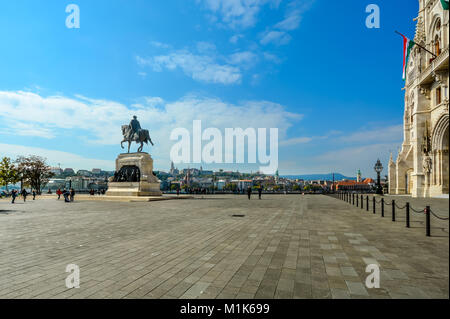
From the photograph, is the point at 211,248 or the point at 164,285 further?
the point at 211,248

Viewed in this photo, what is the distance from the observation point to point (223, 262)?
510cm

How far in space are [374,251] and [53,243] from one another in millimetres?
8349

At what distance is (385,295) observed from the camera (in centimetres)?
350

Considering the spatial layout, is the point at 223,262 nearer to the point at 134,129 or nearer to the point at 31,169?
the point at 134,129

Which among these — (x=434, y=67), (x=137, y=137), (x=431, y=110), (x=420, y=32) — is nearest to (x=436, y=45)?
(x=420, y=32)

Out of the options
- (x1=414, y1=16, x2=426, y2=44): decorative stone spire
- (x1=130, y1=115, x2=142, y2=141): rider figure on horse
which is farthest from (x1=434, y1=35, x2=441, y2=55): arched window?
(x1=130, y1=115, x2=142, y2=141): rider figure on horse

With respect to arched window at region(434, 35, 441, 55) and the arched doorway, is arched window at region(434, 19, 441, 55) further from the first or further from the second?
the arched doorway

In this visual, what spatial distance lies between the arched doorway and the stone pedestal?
31069mm

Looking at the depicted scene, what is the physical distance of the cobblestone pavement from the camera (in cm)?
369

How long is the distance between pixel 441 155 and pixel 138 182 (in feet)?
108

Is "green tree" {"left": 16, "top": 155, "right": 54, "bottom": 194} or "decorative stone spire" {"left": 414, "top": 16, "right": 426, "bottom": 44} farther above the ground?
"decorative stone spire" {"left": 414, "top": 16, "right": 426, "bottom": 44}
